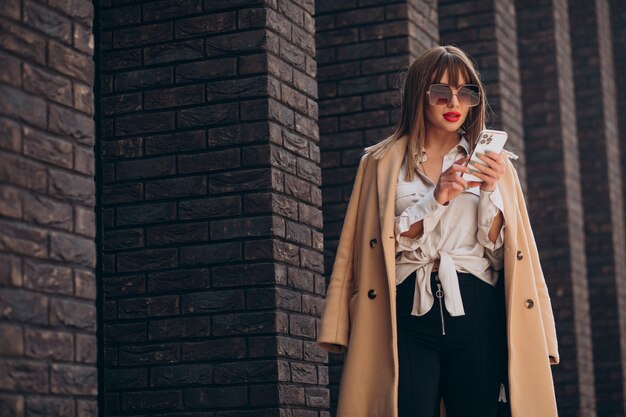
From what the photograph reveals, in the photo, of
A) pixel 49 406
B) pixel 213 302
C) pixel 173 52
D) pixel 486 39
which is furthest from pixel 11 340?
pixel 486 39

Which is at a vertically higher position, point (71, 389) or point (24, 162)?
point (24, 162)

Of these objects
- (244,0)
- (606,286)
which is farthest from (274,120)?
(606,286)

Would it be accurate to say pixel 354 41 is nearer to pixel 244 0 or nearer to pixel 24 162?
pixel 244 0

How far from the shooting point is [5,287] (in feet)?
10.9

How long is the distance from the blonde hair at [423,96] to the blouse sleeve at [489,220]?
9.8 inches

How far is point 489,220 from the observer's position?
425 centimetres

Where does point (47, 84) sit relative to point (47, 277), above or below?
above

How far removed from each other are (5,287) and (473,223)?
168 centimetres

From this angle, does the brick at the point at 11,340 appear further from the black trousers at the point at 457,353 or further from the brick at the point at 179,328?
the brick at the point at 179,328

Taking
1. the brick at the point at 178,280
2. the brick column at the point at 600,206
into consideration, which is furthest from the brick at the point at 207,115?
the brick column at the point at 600,206

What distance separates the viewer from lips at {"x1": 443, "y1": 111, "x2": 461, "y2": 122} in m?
4.31

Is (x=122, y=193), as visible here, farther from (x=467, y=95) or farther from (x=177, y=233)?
(x=467, y=95)

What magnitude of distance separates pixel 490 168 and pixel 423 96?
1.28ft

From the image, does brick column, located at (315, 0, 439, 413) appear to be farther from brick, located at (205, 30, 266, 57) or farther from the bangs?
the bangs
